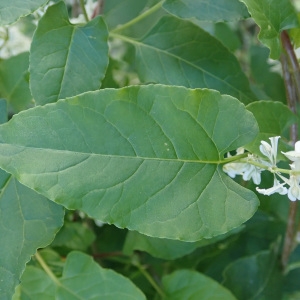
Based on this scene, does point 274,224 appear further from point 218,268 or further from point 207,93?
point 207,93

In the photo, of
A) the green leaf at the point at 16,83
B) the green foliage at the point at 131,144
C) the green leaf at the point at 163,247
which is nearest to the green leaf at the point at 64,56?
the green foliage at the point at 131,144

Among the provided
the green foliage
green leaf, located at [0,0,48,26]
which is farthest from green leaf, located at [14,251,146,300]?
green leaf, located at [0,0,48,26]

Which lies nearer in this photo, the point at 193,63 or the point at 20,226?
the point at 20,226

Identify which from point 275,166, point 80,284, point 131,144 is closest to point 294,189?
point 275,166

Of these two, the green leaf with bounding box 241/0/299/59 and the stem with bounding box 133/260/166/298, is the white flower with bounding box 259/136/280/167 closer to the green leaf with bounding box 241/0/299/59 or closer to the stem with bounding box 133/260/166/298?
the green leaf with bounding box 241/0/299/59

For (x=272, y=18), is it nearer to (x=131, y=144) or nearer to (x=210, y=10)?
(x=210, y=10)

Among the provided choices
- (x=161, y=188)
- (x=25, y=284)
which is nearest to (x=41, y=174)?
(x=161, y=188)

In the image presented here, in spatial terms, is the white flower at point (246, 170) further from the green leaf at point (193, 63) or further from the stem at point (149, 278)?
the stem at point (149, 278)
